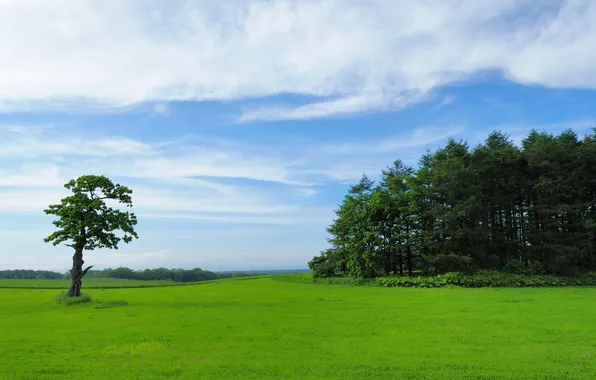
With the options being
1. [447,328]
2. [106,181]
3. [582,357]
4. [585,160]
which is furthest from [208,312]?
[585,160]

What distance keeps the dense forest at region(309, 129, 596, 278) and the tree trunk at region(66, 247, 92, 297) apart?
80.0 feet

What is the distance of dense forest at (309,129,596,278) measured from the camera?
33.3 metres

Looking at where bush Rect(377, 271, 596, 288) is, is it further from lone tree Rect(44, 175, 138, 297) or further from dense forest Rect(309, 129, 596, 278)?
lone tree Rect(44, 175, 138, 297)

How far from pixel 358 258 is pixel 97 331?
29.6 metres

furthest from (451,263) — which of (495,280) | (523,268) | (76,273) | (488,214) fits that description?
(76,273)

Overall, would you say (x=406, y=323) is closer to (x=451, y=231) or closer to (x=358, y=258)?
(x=451, y=231)

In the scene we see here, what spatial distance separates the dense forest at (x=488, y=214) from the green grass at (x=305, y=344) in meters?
18.2

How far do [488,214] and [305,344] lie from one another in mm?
34668

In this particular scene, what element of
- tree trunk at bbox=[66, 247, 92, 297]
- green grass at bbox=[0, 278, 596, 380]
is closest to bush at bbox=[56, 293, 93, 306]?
tree trunk at bbox=[66, 247, 92, 297]

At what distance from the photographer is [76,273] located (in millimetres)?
21391

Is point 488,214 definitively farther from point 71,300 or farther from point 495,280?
point 71,300

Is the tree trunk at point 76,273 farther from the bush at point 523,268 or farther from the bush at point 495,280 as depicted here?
the bush at point 523,268

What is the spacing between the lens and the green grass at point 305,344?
24.6 ft

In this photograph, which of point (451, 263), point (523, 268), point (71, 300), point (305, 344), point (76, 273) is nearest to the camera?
point (305, 344)
